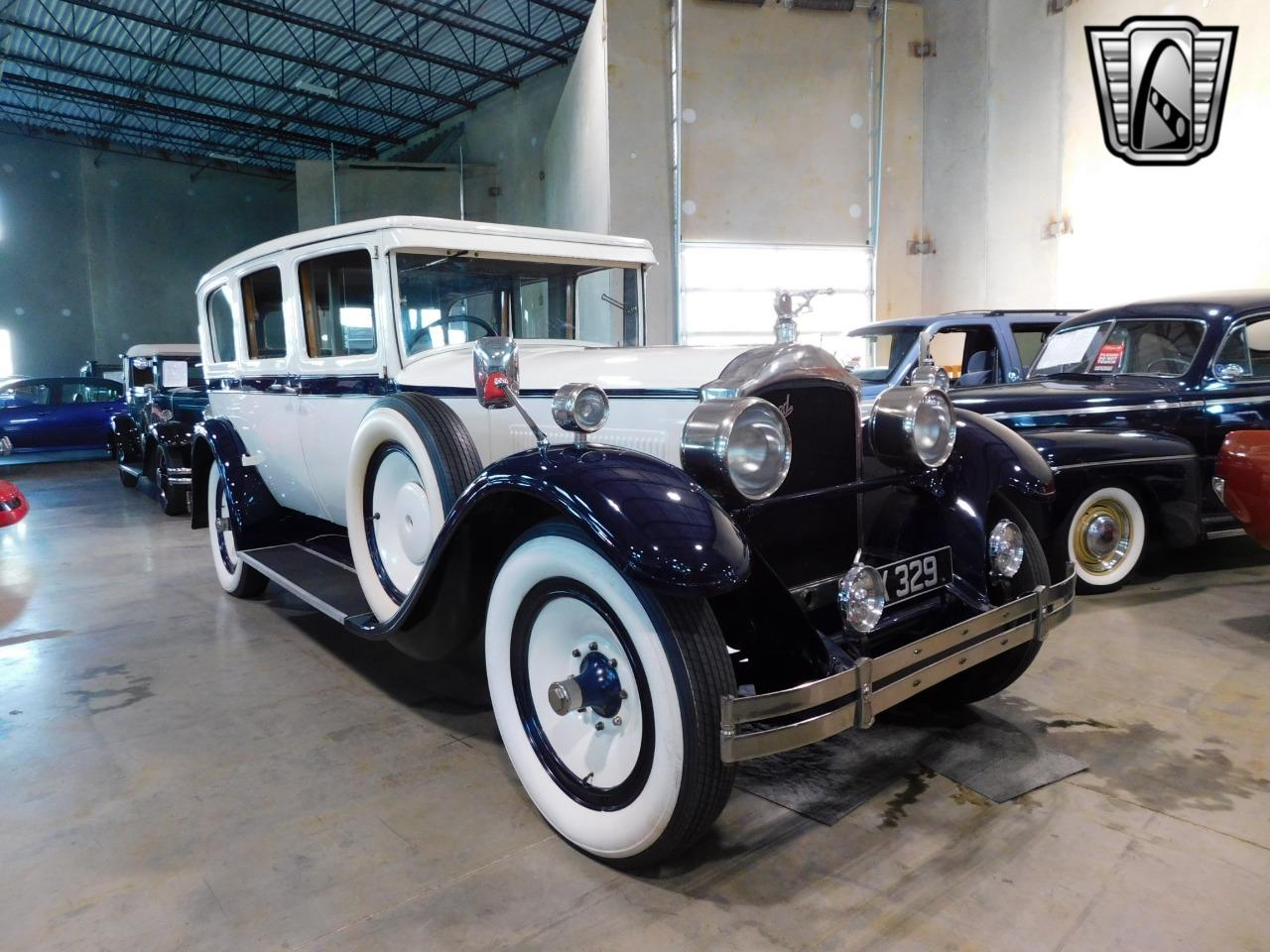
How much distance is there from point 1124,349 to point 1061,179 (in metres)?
3.91

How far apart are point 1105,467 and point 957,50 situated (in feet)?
21.9

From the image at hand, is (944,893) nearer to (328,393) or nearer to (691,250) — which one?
(328,393)

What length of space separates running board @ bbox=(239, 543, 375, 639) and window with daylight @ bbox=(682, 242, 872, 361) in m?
5.56

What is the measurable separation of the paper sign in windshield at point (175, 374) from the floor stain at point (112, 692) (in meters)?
5.28

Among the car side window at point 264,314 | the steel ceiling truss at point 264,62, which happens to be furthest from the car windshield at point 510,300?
the steel ceiling truss at point 264,62

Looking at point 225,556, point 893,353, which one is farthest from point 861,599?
point 893,353

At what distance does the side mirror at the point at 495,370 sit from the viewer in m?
2.18

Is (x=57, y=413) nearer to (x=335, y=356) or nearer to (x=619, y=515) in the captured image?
(x=335, y=356)

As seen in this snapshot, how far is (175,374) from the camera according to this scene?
7859 millimetres

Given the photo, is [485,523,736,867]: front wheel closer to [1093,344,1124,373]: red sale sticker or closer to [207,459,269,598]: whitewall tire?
[207,459,269,598]: whitewall tire

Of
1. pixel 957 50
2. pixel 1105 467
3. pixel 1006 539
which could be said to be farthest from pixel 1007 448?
pixel 957 50

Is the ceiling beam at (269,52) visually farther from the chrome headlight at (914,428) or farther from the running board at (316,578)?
the chrome headlight at (914,428)

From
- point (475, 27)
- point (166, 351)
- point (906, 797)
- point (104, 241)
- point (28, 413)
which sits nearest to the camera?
point (906, 797)

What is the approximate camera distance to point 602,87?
8336mm
